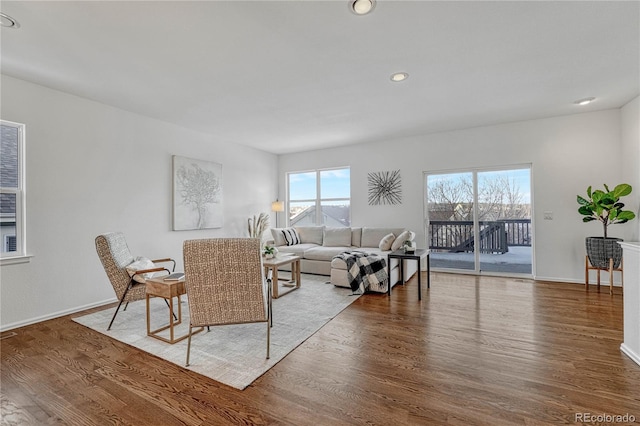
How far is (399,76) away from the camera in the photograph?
302 cm

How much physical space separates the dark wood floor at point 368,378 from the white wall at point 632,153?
1.84 m

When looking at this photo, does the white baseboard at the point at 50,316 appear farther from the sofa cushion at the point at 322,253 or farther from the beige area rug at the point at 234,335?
the sofa cushion at the point at 322,253

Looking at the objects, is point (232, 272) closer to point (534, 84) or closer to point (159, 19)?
point (159, 19)

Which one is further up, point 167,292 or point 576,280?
point 167,292

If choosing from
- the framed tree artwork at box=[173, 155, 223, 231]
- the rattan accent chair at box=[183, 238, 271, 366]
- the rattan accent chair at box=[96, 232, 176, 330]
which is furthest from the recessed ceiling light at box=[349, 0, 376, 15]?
the framed tree artwork at box=[173, 155, 223, 231]

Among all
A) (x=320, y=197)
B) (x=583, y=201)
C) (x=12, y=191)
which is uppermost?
(x=320, y=197)

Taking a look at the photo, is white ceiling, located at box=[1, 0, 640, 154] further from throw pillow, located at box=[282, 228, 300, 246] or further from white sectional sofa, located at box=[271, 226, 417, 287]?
throw pillow, located at box=[282, 228, 300, 246]

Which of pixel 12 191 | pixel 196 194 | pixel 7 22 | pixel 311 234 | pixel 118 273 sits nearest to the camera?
pixel 7 22

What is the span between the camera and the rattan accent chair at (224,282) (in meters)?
2.12

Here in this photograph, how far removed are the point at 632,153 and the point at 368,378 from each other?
16.0ft

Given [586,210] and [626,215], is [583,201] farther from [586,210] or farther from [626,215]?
[626,215]

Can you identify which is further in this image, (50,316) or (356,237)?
(356,237)

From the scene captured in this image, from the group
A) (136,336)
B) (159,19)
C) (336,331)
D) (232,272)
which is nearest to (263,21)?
(159,19)

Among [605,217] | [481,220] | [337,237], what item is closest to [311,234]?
[337,237]
